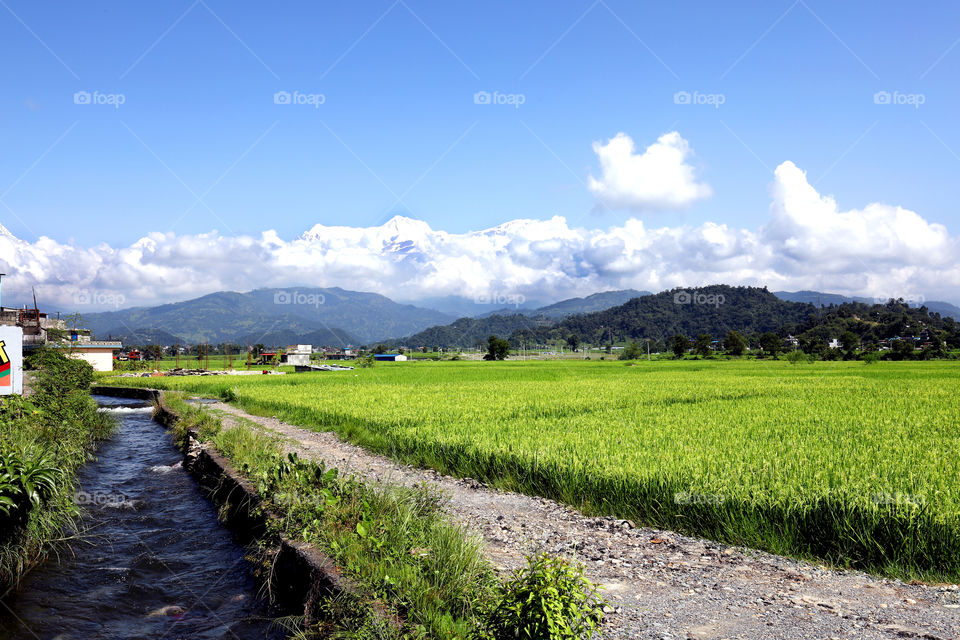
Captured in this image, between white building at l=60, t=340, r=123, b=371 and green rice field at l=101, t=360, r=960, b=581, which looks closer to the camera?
green rice field at l=101, t=360, r=960, b=581

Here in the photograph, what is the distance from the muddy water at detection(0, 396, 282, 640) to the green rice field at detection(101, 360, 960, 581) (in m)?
4.54

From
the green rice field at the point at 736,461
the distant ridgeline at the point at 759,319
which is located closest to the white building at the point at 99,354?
the green rice field at the point at 736,461

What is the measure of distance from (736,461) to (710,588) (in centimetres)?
405

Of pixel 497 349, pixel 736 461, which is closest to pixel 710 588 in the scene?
pixel 736 461

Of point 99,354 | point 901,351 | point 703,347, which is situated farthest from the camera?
point 703,347

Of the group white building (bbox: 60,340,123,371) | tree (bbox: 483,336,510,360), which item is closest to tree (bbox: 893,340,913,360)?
tree (bbox: 483,336,510,360)

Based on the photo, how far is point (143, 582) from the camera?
712 cm

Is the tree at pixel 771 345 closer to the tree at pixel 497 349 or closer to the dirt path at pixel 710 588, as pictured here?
the tree at pixel 497 349

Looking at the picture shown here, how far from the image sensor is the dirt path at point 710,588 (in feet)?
14.8

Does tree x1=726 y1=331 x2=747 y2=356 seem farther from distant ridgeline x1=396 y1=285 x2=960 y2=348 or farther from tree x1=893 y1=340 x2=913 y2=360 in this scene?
tree x1=893 y1=340 x2=913 y2=360

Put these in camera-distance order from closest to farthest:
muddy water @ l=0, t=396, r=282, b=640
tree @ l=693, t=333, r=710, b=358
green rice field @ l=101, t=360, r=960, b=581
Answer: muddy water @ l=0, t=396, r=282, b=640 → green rice field @ l=101, t=360, r=960, b=581 → tree @ l=693, t=333, r=710, b=358

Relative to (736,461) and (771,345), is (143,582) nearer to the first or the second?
Result: (736,461)

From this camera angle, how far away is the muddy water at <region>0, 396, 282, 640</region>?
595 cm

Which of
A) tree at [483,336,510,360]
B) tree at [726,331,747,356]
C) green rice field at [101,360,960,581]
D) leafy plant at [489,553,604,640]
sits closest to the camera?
→ leafy plant at [489,553,604,640]
